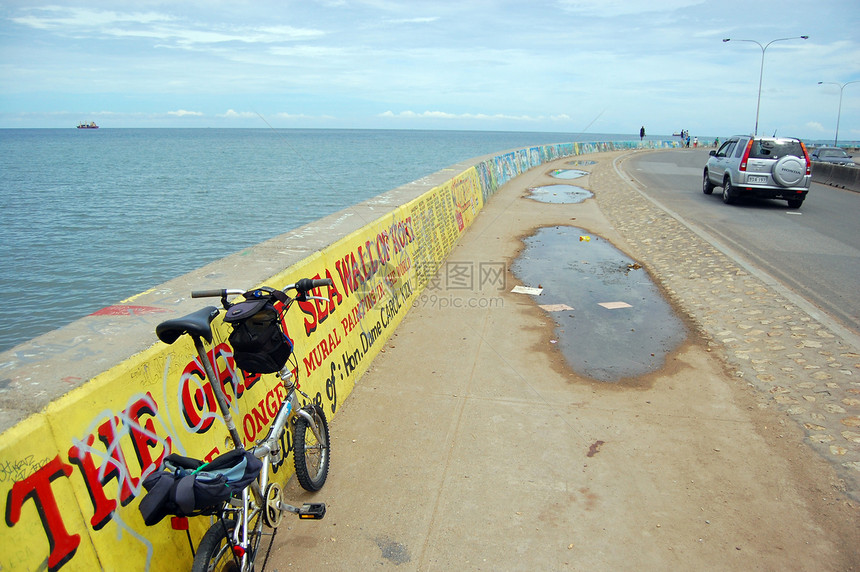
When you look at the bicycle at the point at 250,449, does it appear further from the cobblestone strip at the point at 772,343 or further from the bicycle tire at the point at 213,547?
the cobblestone strip at the point at 772,343

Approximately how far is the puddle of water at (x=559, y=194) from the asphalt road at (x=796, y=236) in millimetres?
2198

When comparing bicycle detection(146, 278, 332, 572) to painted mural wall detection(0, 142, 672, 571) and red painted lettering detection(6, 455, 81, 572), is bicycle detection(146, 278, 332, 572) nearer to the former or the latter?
painted mural wall detection(0, 142, 672, 571)

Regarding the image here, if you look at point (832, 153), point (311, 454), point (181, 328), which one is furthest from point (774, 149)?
point (832, 153)

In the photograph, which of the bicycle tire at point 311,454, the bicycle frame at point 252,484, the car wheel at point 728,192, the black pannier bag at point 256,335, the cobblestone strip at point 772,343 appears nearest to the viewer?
the bicycle frame at point 252,484

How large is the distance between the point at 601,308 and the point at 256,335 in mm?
6311

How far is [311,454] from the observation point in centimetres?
429

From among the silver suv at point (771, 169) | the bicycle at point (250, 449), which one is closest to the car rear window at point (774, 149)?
the silver suv at point (771, 169)

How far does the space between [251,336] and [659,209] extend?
14.9m

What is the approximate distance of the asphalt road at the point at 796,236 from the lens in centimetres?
872

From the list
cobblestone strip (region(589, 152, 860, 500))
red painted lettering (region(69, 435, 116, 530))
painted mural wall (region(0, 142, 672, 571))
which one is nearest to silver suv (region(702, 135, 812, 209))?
cobblestone strip (region(589, 152, 860, 500))

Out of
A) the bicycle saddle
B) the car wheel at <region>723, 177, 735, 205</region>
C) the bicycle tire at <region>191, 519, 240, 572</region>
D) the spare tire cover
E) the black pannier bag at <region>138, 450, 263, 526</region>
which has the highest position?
the spare tire cover

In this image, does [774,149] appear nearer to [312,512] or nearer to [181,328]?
[312,512]

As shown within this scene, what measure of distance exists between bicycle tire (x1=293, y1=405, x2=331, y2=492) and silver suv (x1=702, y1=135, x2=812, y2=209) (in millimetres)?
15454

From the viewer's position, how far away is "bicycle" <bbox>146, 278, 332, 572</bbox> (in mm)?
2658
